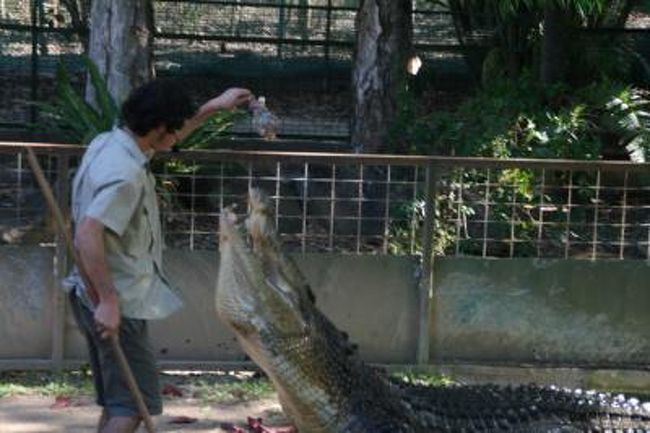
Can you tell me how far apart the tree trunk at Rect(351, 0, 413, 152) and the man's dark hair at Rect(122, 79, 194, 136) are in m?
5.23

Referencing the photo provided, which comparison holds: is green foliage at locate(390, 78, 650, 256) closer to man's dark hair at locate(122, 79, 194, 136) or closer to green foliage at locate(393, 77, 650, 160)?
green foliage at locate(393, 77, 650, 160)

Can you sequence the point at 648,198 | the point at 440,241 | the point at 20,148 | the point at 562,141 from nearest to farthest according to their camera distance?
the point at 20,148, the point at 440,241, the point at 562,141, the point at 648,198

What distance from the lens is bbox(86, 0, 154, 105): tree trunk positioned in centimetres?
915

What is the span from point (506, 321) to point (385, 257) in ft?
2.65

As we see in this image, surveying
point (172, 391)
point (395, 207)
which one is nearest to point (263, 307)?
point (172, 391)

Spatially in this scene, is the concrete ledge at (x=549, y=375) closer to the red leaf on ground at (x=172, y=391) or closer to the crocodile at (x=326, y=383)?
the red leaf on ground at (x=172, y=391)

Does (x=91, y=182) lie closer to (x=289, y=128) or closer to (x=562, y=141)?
(x=562, y=141)

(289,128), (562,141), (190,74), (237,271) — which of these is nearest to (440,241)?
(562,141)

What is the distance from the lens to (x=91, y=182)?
4461 mm

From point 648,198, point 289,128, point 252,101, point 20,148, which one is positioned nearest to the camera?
point 252,101

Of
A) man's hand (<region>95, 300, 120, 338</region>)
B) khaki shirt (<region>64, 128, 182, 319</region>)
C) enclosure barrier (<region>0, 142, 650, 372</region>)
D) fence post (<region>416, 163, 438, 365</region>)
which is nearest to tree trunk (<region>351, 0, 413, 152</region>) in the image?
enclosure barrier (<region>0, 142, 650, 372</region>)

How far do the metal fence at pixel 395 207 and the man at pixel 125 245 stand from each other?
7.66ft

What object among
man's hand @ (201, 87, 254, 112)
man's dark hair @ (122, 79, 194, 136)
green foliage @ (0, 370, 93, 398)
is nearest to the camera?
man's dark hair @ (122, 79, 194, 136)

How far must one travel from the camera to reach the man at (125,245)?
4391mm
